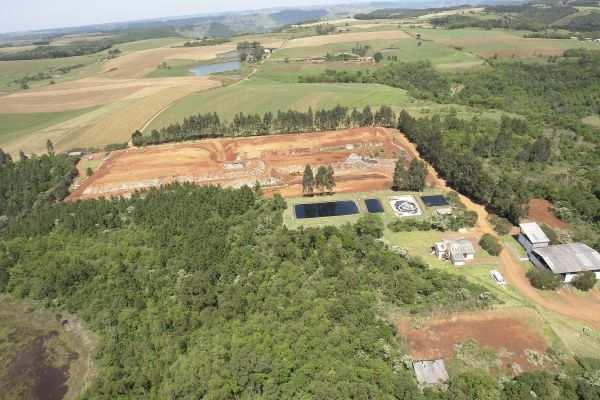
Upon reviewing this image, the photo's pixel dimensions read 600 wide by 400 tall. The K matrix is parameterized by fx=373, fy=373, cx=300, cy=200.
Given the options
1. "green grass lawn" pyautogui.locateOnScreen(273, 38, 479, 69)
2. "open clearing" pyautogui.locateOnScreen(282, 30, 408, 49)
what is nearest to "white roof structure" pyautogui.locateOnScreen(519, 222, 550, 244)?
"green grass lawn" pyautogui.locateOnScreen(273, 38, 479, 69)

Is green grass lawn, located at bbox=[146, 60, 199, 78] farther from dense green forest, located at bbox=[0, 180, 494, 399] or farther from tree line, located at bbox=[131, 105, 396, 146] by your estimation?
dense green forest, located at bbox=[0, 180, 494, 399]

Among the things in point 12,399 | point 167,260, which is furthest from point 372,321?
point 12,399

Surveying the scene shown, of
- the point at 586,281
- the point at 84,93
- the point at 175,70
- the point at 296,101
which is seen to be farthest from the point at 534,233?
the point at 175,70

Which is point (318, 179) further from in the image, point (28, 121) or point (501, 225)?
point (28, 121)

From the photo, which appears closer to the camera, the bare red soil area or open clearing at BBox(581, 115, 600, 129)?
the bare red soil area

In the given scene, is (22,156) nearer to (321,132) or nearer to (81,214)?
(81,214)

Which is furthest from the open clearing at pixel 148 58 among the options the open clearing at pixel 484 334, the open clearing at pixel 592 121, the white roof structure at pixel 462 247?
the open clearing at pixel 484 334

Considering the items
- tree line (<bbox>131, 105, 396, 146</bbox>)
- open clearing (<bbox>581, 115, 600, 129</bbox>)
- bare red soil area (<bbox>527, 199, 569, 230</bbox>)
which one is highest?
tree line (<bbox>131, 105, 396, 146</bbox>)

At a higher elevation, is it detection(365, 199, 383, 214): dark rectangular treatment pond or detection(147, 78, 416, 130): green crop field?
detection(147, 78, 416, 130): green crop field
